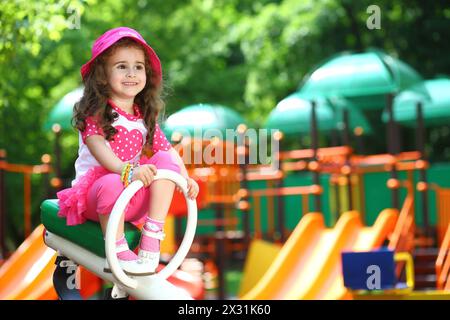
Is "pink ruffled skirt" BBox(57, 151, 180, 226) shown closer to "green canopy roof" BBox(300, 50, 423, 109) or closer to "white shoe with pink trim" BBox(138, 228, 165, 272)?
"white shoe with pink trim" BBox(138, 228, 165, 272)

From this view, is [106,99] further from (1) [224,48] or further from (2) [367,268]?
(1) [224,48]

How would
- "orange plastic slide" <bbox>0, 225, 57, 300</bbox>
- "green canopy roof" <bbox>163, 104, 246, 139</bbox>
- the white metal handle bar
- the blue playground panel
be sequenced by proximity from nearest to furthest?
the white metal handle bar < the blue playground panel < "orange plastic slide" <bbox>0, 225, 57, 300</bbox> < "green canopy roof" <bbox>163, 104, 246, 139</bbox>

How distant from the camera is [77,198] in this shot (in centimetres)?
387

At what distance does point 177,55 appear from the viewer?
765 inches

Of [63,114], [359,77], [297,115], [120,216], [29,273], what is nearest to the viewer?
[120,216]

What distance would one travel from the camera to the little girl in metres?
3.73

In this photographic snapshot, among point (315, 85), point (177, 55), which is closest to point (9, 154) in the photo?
point (177, 55)

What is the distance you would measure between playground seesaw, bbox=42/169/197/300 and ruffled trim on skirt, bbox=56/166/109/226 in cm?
5

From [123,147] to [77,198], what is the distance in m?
0.30

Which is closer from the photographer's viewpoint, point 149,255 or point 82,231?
point 149,255

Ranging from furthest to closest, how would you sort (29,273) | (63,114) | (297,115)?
1. (297,115)
2. (63,114)
3. (29,273)

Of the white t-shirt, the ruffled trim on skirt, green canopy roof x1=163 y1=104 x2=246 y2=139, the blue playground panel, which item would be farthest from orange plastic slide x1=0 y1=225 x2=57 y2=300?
green canopy roof x1=163 y1=104 x2=246 y2=139

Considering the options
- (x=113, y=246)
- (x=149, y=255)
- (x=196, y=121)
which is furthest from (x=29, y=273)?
(x=196, y=121)

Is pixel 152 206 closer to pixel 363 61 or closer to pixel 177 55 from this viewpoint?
pixel 363 61
